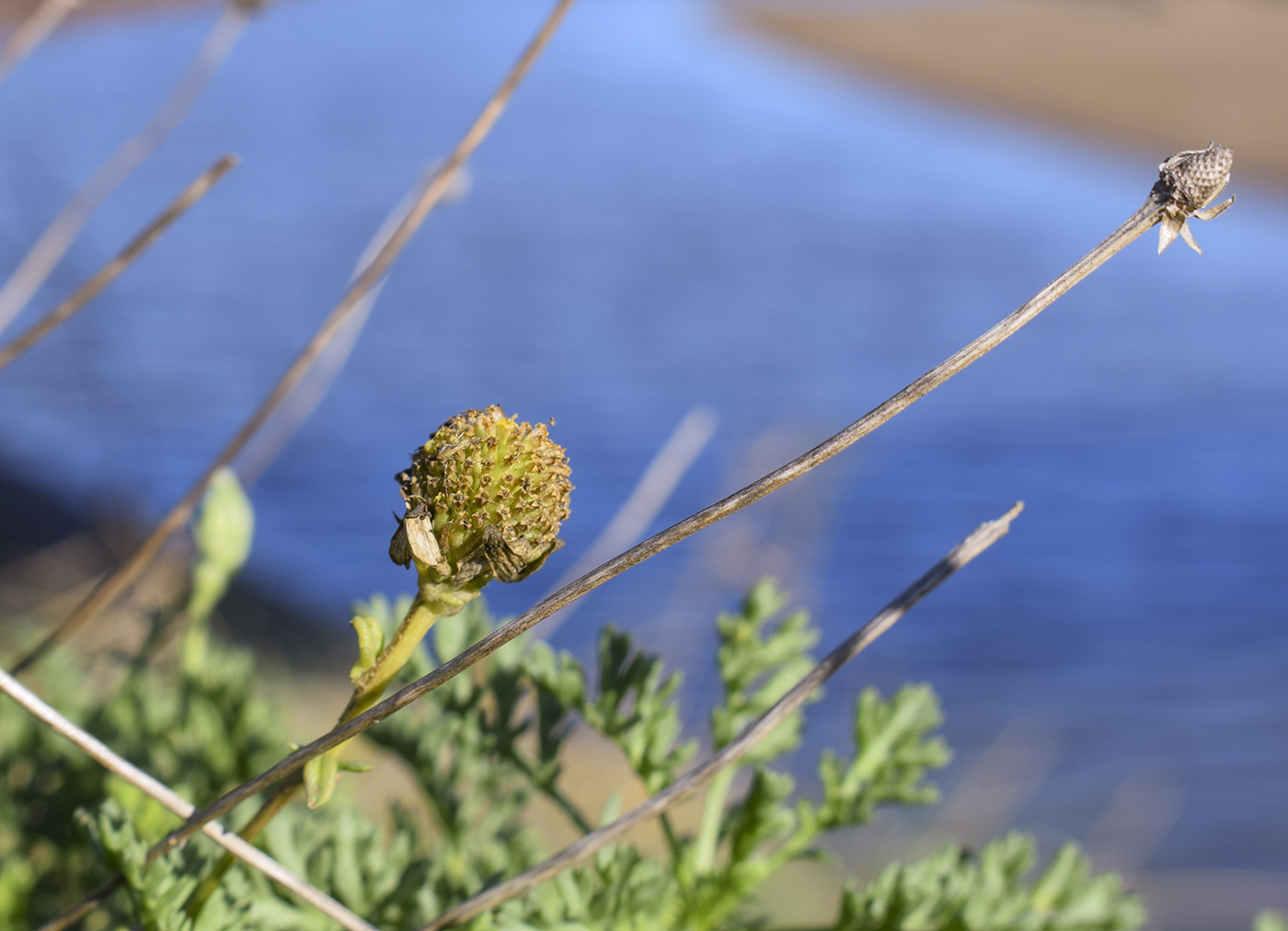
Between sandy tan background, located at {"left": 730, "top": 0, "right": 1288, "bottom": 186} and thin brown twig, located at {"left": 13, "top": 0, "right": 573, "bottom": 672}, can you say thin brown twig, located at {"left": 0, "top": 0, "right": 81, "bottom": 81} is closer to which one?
thin brown twig, located at {"left": 13, "top": 0, "right": 573, "bottom": 672}

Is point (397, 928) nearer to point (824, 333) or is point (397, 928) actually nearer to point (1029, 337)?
point (824, 333)

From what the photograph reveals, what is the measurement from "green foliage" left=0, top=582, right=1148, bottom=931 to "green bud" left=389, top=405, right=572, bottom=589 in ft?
0.90

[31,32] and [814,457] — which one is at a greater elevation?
[31,32]

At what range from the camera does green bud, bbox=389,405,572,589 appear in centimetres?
53

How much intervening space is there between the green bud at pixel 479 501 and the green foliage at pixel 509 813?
275 mm

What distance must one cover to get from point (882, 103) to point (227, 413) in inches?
495

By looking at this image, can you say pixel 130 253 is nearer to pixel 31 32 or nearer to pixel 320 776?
pixel 31 32

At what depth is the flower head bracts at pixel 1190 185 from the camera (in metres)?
0.45

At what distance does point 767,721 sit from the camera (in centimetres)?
56

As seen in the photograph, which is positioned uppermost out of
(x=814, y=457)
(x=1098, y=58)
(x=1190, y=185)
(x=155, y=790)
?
(x=1098, y=58)

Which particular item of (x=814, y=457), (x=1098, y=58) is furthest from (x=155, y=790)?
(x=1098, y=58)

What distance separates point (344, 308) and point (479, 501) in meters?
0.36

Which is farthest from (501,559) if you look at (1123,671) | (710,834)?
(1123,671)

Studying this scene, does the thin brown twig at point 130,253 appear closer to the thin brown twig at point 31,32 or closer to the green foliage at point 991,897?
the thin brown twig at point 31,32
